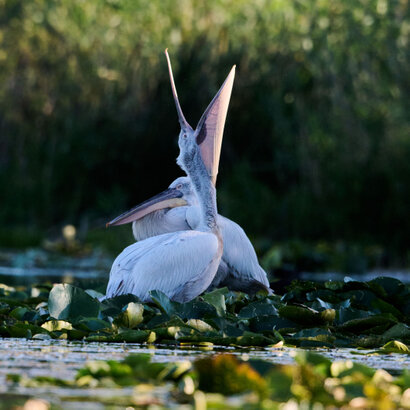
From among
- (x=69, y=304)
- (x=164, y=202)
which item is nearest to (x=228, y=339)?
(x=69, y=304)

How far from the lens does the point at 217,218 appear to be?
548 cm

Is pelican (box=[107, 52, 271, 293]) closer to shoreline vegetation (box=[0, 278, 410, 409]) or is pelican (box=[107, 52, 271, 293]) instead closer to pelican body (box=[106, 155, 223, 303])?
shoreline vegetation (box=[0, 278, 410, 409])

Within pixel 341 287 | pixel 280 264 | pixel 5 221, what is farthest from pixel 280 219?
pixel 341 287

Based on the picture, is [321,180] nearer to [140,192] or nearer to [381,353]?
[140,192]

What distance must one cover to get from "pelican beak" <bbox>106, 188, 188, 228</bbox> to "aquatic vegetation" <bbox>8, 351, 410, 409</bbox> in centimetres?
320

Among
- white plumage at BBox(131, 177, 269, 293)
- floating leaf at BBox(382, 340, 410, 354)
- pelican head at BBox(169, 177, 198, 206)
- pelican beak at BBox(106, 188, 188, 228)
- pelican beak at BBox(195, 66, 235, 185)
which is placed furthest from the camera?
pelican head at BBox(169, 177, 198, 206)

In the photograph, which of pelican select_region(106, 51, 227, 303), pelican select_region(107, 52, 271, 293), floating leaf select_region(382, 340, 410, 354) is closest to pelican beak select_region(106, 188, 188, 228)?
pelican select_region(107, 52, 271, 293)

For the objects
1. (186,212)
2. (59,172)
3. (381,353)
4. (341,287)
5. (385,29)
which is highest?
(385,29)

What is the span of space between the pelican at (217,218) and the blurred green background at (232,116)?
4.29 meters

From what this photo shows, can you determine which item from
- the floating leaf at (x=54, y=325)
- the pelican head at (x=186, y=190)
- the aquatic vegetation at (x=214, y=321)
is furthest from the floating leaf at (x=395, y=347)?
the pelican head at (x=186, y=190)

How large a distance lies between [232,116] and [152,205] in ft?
25.4

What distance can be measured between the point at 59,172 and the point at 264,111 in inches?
123

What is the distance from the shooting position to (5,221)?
13117mm

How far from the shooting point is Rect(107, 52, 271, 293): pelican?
5.41 m
